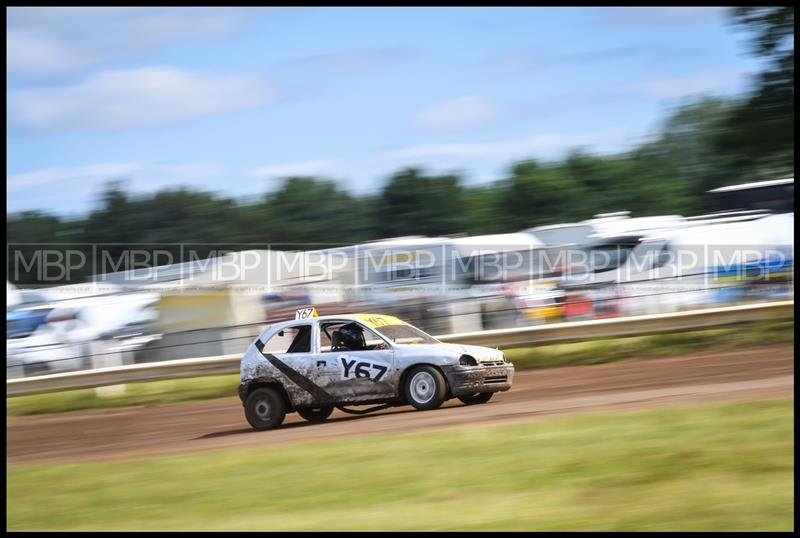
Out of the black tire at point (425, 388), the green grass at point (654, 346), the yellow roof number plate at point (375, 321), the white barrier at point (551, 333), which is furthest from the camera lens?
the white barrier at point (551, 333)

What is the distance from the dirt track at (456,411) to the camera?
1086 centimetres

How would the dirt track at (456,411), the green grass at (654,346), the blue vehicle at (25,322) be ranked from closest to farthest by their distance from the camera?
the dirt track at (456,411), the green grass at (654,346), the blue vehicle at (25,322)

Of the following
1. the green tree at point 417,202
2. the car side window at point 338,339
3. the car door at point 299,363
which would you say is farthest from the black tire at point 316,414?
the green tree at point 417,202

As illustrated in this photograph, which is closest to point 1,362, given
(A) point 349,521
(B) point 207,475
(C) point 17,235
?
(B) point 207,475

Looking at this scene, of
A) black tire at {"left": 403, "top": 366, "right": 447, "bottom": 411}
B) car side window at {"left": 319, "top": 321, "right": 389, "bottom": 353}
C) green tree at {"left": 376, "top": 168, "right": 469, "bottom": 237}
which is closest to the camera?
black tire at {"left": 403, "top": 366, "right": 447, "bottom": 411}

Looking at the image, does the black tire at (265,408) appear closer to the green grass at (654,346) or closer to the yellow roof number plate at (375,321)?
the yellow roof number plate at (375,321)

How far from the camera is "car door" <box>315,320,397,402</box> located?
451 inches

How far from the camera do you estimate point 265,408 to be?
39.1 ft

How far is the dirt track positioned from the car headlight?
1.85 ft

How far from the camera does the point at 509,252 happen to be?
20.4 metres

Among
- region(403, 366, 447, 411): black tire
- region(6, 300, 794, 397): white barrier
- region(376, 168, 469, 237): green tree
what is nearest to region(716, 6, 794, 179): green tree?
region(6, 300, 794, 397): white barrier

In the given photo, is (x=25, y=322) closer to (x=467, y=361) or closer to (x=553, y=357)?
(x=553, y=357)

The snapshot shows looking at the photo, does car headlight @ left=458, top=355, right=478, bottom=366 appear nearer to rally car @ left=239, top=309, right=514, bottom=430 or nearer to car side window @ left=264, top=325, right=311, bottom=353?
rally car @ left=239, top=309, right=514, bottom=430

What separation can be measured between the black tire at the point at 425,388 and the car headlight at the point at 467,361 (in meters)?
0.31
